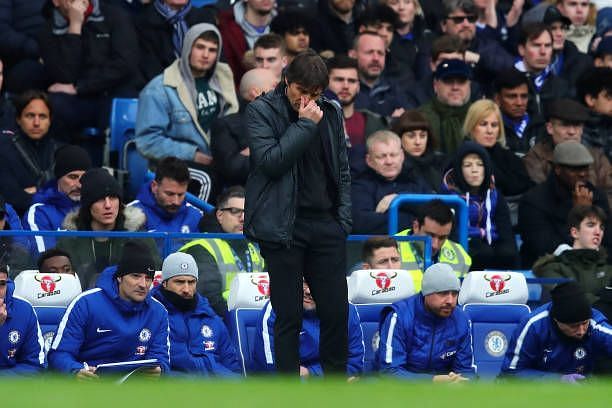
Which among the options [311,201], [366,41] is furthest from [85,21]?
[311,201]

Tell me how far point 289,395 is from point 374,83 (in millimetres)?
10144

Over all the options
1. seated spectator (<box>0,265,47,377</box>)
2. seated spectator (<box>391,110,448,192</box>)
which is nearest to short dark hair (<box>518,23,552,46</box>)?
seated spectator (<box>391,110,448,192</box>)

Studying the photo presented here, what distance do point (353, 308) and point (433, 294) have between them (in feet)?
1.93

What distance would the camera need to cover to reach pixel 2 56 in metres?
16.6

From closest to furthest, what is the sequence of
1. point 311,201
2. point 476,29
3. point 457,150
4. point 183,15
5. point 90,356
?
point 311,201 < point 90,356 < point 457,150 < point 183,15 < point 476,29

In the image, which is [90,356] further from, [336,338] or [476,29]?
[476,29]

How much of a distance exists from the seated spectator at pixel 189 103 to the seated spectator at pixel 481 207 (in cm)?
212

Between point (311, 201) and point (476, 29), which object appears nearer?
point (311, 201)

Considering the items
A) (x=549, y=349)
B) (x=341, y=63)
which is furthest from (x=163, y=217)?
(x=549, y=349)

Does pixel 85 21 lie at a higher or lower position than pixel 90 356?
higher

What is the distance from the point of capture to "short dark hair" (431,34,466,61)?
17625 millimetres

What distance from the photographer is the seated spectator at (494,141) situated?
16344 millimetres

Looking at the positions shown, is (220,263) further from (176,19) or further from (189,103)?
(176,19)

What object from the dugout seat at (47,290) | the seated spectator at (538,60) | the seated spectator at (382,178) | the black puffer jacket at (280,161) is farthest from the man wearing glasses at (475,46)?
the black puffer jacket at (280,161)
